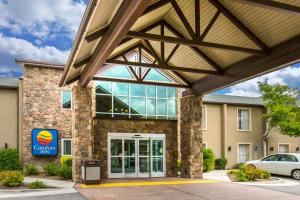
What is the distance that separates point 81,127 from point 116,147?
253cm

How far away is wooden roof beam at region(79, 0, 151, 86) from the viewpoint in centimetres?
720

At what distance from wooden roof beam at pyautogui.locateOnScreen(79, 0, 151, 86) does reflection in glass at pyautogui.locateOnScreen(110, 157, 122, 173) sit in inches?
230

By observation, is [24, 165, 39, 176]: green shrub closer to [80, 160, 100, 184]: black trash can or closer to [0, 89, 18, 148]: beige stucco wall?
[0, 89, 18, 148]: beige stucco wall

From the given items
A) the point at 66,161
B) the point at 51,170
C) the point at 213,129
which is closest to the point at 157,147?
the point at 66,161

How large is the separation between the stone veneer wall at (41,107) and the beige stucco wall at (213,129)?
9.80m

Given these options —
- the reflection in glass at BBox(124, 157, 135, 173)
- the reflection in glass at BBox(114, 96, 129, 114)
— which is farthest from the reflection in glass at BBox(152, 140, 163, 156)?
the reflection in glass at BBox(114, 96, 129, 114)

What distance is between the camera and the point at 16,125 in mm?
19234

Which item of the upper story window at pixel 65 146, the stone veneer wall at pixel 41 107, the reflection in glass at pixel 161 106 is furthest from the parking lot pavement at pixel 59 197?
the reflection in glass at pixel 161 106

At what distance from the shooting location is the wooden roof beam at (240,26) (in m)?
11.0

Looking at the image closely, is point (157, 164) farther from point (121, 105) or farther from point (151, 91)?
point (151, 91)

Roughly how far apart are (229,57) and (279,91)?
12.1m

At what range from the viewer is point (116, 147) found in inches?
664

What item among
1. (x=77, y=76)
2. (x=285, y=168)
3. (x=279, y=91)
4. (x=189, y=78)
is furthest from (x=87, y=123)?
(x=279, y=91)

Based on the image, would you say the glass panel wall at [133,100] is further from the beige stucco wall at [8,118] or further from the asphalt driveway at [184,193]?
the asphalt driveway at [184,193]
